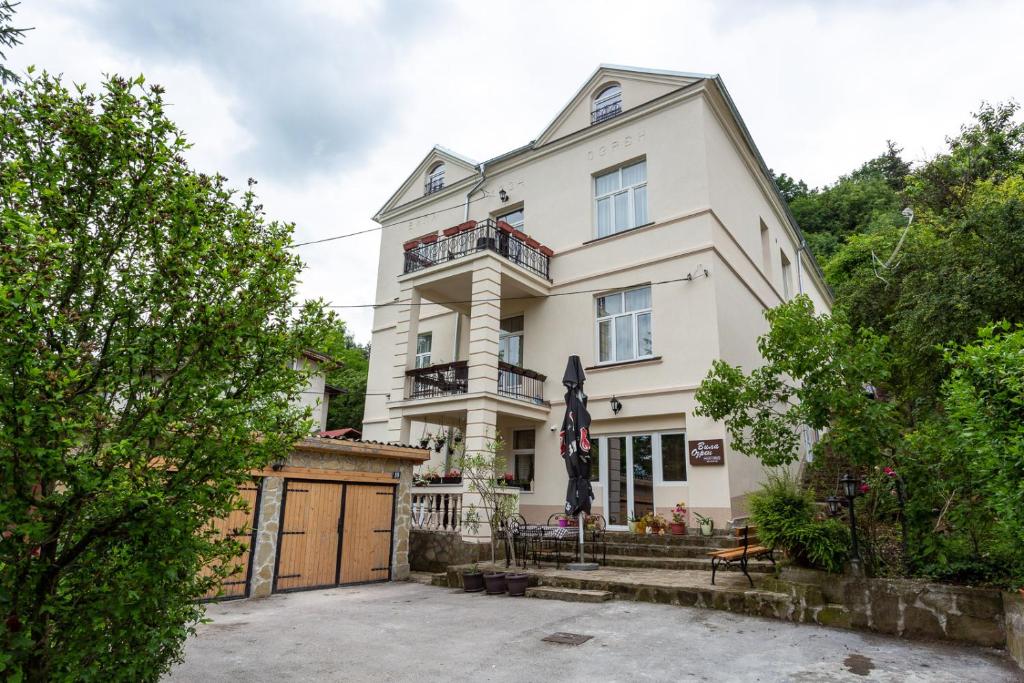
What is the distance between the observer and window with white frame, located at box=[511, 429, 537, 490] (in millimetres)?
13867

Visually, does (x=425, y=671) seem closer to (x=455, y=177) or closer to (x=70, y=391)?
(x=70, y=391)

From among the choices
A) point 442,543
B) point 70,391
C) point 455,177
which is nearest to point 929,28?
point 70,391

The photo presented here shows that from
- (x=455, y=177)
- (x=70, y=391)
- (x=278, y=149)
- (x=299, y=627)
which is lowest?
(x=299, y=627)

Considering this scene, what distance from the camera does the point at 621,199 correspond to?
571 inches

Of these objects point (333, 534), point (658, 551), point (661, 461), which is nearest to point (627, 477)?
point (661, 461)

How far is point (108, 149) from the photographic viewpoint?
293 cm

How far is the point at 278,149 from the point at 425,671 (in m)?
7.00

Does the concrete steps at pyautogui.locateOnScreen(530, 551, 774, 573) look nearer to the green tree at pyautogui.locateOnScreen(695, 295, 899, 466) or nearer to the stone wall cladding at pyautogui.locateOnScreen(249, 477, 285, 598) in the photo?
the green tree at pyautogui.locateOnScreen(695, 295, 899, 466)

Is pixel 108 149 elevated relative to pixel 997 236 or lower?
lower

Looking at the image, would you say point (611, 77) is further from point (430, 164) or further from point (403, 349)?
point (403, 349)

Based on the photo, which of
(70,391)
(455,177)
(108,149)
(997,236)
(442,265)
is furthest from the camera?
(455,177)

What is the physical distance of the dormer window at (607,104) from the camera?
15.0 metres

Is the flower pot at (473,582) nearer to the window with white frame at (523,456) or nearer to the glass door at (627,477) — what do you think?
the glass door at (627,477)

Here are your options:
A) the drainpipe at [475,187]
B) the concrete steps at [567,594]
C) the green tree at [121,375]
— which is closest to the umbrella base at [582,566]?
the concrete steps at [567,594]
